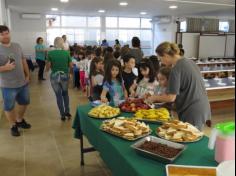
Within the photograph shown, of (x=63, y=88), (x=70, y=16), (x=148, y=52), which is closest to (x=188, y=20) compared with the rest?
(x=148, y=52)

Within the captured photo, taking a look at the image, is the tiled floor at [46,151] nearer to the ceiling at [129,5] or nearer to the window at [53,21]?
the ceiling at [129,5]

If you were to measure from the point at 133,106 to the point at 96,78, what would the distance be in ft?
4.83

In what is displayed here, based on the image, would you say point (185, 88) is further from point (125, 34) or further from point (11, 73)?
point (125, 34)

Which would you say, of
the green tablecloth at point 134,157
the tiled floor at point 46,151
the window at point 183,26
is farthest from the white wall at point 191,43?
the green tablecloth at point 134,157

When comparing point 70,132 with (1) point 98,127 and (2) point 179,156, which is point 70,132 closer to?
(1) point 98,127

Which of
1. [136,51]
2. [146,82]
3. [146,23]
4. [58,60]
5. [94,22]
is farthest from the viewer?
[146,23]

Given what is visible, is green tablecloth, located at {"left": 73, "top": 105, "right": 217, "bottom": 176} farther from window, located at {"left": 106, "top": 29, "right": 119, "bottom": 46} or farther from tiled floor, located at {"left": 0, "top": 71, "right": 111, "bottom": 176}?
window, located at {"left": 106, "top": 29, "right": 119, "bottom": 46}

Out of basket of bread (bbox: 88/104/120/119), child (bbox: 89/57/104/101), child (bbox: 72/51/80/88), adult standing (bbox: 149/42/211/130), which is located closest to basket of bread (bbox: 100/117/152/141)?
basket of bread (bbox: 88/104/120/119)

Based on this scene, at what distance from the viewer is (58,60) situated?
405cm

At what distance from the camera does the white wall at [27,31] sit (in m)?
11.6

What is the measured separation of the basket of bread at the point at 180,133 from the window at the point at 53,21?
37.9ft

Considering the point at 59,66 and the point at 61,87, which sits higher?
the point at 59,66

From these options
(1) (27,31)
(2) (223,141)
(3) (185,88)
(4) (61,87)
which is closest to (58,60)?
(4) (61,87)

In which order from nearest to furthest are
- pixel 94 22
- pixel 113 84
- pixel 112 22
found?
1. pixel 113 84
2. pixel 94 22
3. pixel 112 22
